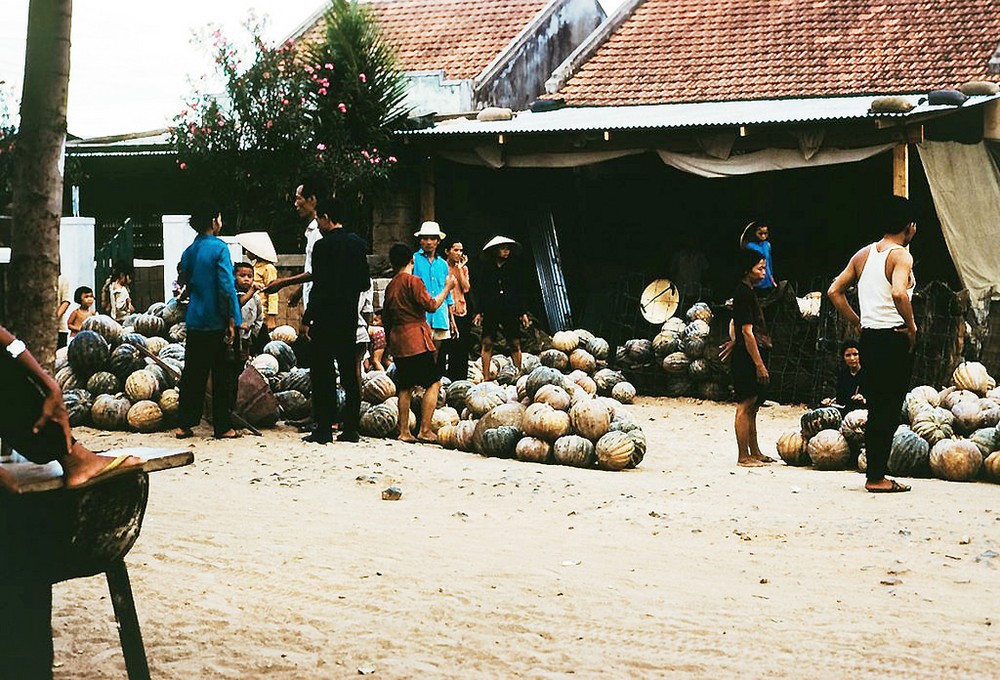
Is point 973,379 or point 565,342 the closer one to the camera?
point 973,379

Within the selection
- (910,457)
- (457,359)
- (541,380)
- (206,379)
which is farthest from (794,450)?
(457,359)

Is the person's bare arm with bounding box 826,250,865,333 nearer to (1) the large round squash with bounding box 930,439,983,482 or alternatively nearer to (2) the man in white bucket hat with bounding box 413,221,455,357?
(1) the large round squash with bounding box 930,439,983,482

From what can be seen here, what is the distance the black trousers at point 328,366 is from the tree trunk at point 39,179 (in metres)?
5.07

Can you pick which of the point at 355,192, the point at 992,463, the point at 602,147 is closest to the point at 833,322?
the point at 602,147

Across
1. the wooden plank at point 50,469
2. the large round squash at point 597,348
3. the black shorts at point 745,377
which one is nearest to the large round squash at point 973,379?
the black shorts at point 745,377

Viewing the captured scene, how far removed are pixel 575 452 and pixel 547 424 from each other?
0.35 metres

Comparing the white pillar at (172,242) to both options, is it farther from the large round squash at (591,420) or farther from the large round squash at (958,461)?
the large round squash at (958,461)

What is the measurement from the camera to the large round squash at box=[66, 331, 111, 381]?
11266 mm

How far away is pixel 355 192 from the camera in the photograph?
17469mm

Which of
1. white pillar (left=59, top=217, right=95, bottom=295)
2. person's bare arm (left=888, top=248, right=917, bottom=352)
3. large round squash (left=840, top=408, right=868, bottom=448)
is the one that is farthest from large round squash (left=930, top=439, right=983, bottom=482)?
white pillar (left=59, top=217, right=95, bottom=295)

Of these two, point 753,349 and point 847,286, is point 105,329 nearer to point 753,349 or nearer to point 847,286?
point 753,349

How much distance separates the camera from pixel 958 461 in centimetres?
930

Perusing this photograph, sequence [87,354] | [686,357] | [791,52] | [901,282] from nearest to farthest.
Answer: [901,282] → [87,354] → [686,357] → [791,52]

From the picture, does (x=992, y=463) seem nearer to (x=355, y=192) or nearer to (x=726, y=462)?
(x=726, y=462)
